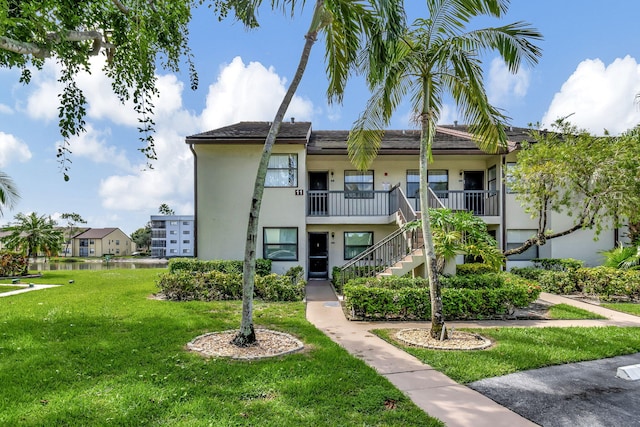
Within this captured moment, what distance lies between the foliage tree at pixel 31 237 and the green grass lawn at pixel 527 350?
25.5m

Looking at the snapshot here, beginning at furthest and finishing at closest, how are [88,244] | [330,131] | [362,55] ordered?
1. [88,244]
2. [330,131]
3. [362,55]

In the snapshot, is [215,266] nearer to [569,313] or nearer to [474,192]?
[474,192]

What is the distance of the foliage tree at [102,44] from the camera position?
609 cm

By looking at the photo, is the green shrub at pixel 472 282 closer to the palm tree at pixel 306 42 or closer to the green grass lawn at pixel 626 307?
the green grass lawn at pixel 626 307

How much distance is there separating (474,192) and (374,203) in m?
4.20

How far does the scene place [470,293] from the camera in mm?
8680

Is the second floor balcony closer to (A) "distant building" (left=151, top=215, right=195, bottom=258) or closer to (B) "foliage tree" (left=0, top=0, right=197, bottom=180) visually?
(B) "foliage tree" (left=0, top=0, right=197, bottom=180)

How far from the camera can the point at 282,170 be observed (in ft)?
47.0

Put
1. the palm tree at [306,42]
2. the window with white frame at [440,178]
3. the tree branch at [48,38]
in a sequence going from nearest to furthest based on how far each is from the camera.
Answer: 1. the tree branch at [48,38]
2. the palm tree at [306,42]
3. the window with white frame at [440,178]

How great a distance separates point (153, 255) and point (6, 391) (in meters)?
76.6

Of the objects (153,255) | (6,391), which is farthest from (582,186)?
(153,255)

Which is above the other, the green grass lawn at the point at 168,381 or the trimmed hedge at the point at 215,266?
the trimmed hedge at the point at 215,266

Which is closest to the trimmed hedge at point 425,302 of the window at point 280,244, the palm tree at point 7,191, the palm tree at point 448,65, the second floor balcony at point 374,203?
the palm tree at point 448,65

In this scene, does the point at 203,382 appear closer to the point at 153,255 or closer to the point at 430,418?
the point at 430,418
